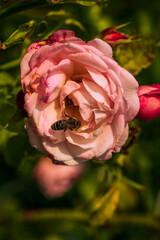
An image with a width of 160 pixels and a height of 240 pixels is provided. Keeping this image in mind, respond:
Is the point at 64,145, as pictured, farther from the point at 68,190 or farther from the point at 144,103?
the point at 68,190

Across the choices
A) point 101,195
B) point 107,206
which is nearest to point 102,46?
point 107,206

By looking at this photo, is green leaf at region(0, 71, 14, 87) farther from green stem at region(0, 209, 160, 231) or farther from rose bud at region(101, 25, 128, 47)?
green stem at region(0, 209, 160, 231)

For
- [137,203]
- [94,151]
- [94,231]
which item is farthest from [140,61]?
[94,231]

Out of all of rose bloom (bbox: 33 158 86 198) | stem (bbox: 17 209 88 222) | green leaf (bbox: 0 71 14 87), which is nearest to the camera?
green leaf (bbox: 0 71 14 87)

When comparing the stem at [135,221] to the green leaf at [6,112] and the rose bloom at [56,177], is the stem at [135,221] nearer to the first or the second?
the rose bloom at [56,177]

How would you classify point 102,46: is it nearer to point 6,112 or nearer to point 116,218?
point 6,112

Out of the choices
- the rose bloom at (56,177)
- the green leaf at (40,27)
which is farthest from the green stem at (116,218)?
the green leaf at (40,27)

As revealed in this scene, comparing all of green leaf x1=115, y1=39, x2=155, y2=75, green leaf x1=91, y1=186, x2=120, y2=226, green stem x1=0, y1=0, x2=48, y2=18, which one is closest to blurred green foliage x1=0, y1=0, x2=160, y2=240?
green leaf x1=91, y1=186, x2=120, y2=226
